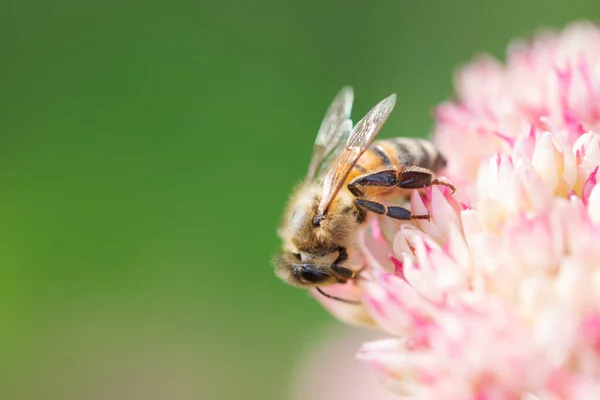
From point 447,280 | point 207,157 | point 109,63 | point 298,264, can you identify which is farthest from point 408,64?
point 447,280

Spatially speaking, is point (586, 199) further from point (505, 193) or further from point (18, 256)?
point (18, 256)

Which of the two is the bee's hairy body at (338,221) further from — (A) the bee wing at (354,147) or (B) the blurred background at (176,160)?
(B) the blurred background at (176,160)

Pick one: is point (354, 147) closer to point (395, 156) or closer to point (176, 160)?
point (395, 156)

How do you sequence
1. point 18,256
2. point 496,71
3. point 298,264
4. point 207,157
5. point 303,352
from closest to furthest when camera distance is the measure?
point 298,264, point 496,71, point 303,352, point 18,256, point 207,157

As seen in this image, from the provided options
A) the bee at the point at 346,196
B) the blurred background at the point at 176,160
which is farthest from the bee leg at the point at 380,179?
the blurred background at the point at 176,160

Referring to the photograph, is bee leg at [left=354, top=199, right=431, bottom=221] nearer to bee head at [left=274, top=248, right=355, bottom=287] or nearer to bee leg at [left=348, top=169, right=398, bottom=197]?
bee leg at [left=348, top=169, right=398, bottom=197]

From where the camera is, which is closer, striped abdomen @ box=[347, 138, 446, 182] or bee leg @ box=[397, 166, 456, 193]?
bee leg @ box=[397, 166, 456, 193]

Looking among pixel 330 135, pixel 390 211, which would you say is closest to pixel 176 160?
pixel 330 135

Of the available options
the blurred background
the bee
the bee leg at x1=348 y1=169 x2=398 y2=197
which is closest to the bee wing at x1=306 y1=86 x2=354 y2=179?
the bee
